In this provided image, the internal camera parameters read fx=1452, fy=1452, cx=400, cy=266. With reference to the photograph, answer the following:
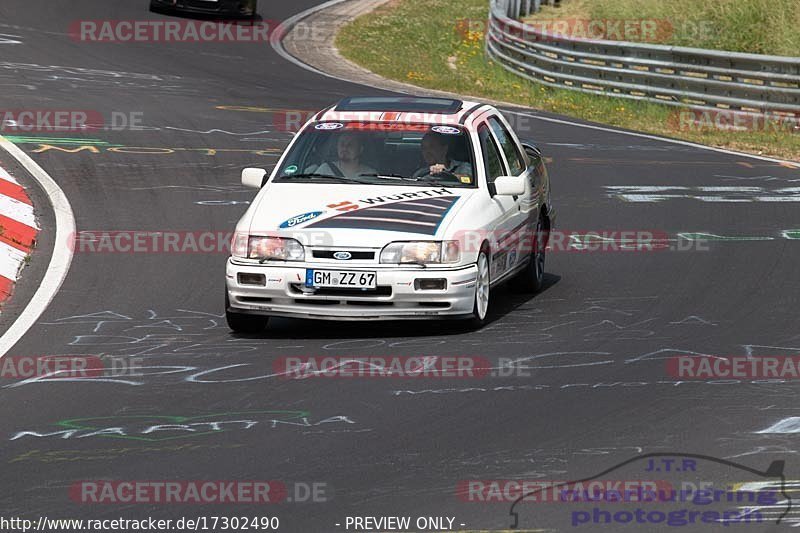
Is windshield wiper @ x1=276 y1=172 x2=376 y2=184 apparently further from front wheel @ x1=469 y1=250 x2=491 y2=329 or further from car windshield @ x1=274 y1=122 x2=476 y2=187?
front wheel @ x1=469 y1=250 x2=491 y2=329

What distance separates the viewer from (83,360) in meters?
9.31

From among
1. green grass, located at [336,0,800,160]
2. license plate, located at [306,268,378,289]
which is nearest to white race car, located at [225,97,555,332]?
license plate, located at [306,268,378,289]

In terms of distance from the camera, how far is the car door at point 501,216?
10.6 m

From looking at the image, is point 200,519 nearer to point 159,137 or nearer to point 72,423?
point 72,423

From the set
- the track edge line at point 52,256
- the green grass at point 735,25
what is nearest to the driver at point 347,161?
the track edge line at point 52,256

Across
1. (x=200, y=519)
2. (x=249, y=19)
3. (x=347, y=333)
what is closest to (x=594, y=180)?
(x=347, y=333)

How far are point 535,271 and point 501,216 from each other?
1050mm

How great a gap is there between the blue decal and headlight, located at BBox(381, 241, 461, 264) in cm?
59

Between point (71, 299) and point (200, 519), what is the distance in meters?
5.27

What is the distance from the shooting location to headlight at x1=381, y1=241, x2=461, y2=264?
385 inches

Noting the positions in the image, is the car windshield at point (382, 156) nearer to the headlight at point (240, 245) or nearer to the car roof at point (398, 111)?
the car roof at point (398, 111)

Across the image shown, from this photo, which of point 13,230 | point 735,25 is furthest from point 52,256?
point 735,25

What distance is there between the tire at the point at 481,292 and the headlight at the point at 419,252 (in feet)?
0.99

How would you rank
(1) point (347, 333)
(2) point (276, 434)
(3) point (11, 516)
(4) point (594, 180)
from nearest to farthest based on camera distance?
(3) point (11, 516)
(2) point (276, 434)
(1) point (347, 333)
(4) point (594, 180)
